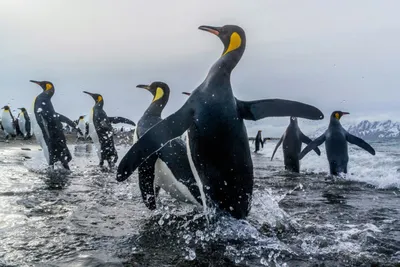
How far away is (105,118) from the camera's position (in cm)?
1176

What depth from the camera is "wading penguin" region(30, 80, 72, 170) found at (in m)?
9.23

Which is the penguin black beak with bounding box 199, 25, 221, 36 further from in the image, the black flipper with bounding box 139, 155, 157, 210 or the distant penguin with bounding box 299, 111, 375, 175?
the distant penguin with bounding box 299, 111, 375, 175

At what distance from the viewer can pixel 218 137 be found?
11.8ft

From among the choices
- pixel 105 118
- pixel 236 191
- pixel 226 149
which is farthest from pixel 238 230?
pixel 105 118

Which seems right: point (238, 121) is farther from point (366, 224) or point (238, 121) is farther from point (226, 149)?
point (366, 224)

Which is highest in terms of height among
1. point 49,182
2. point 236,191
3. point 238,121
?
point 238,121

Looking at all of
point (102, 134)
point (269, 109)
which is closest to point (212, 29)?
point (269, 109)

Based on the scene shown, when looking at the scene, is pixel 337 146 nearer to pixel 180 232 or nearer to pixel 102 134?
pixel 102 134

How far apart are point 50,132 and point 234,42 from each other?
21.4ft

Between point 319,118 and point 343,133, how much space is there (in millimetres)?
7102

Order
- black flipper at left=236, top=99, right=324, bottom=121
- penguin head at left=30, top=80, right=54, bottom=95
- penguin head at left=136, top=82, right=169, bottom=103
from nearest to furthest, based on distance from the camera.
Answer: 1. black flipper at left=236, top=99, right=324, bottom=121
2. penguin head at left=136, top=82, right=169, bottom=103
3. penguin head at left=30, top=80, right=54, bottom=95

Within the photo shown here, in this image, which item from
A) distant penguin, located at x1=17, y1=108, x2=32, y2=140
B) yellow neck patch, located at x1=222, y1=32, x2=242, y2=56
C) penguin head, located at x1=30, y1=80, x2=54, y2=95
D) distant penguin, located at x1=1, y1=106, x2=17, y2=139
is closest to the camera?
yellow neck patch, located at x1=222, y1=32, x2=242, y2=56

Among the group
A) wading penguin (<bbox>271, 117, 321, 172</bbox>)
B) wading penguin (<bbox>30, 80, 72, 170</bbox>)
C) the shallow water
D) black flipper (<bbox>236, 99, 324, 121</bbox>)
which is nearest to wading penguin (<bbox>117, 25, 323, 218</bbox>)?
black flipper (<bbox>236, 99, 324, 121</bbox>)

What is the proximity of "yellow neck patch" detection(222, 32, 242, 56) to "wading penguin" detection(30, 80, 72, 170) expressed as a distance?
243 inches
